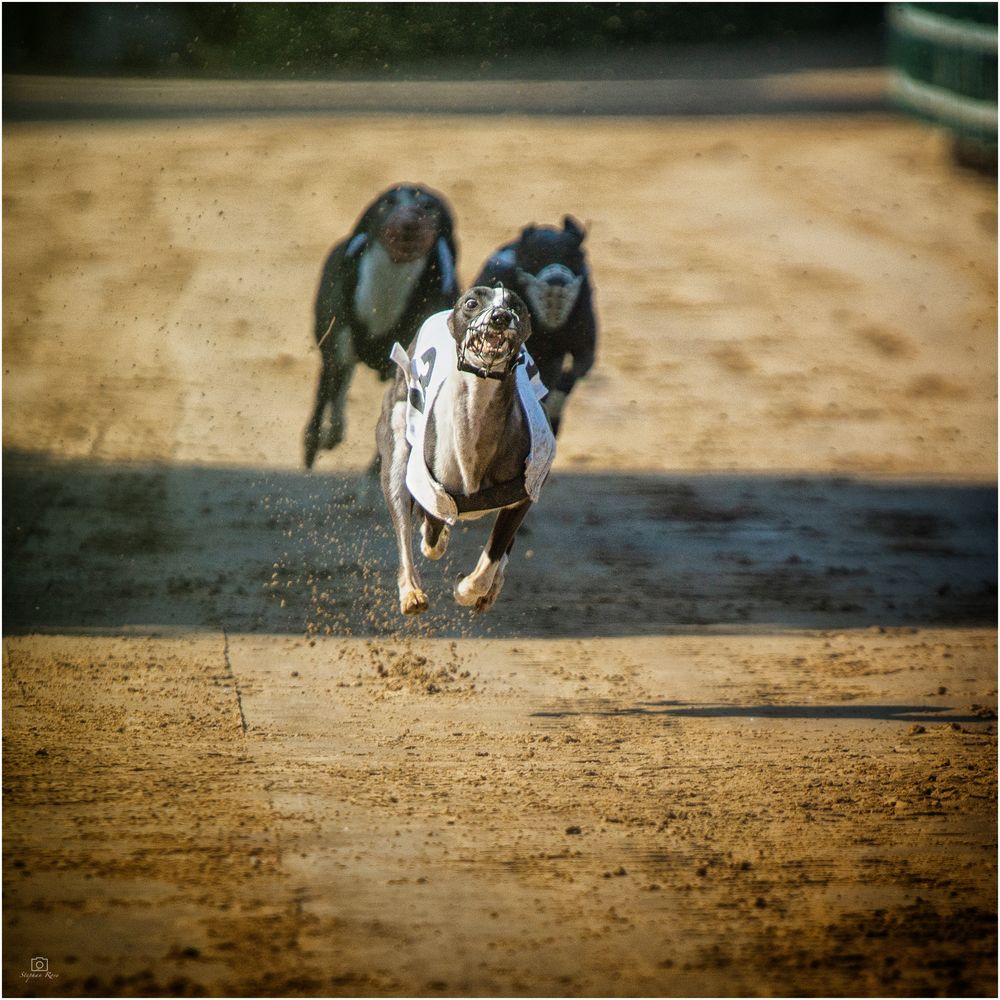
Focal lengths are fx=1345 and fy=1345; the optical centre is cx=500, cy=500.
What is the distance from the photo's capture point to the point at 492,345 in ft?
12.4

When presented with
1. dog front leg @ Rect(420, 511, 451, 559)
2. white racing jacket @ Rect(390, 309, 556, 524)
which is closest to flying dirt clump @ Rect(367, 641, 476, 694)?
dog front leg @ Rect(420, 511, 451, 559)

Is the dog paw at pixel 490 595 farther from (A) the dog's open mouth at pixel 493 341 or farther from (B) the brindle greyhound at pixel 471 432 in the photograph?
(A) the dog's open mouth at pixel 493 341

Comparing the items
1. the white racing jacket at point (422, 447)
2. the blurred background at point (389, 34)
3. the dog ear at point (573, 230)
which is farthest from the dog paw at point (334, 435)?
the blurred background at point (389, 34)

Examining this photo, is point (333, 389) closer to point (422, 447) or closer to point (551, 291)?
point (551, 291)

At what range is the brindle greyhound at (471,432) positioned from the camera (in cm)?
385

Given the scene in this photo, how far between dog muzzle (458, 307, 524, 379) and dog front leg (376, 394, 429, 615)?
666mm

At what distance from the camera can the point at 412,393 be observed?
439cm

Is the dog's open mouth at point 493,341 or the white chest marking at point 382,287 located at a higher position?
the dog's open mouth at point 493,341

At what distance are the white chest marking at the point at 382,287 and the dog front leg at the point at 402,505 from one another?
1171mm

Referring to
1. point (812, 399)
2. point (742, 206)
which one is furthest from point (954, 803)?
point (742, 206)

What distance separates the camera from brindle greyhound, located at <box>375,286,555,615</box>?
385 cm

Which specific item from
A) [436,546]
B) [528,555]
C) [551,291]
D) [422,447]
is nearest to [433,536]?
[436,546]

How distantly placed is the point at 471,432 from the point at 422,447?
245 mm

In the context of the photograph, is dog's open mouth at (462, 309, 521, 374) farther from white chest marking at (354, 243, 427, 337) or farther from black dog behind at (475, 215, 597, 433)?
white chest marking at (354, 243, 427, 337)
